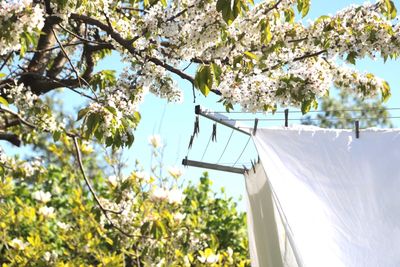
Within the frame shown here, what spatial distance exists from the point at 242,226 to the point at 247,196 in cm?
200

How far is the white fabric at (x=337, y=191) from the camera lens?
8.66ft

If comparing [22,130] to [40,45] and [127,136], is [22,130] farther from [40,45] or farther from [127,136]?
[127,136]

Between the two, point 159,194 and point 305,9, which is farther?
point 159,194

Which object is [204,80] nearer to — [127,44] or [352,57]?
[127,44]

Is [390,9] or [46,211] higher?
[390,9]

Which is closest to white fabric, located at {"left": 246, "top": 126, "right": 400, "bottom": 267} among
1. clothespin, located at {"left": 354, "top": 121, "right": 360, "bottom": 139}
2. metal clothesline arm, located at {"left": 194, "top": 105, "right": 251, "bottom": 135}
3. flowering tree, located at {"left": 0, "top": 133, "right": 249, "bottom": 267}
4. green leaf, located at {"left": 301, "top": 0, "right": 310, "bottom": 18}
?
clothespin, located at {"left": 354, "top": 121, "right": 360, "bottom": 139}

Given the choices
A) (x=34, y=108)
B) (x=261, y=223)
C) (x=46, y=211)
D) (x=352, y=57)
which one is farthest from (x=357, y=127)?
(x=46, y=211)

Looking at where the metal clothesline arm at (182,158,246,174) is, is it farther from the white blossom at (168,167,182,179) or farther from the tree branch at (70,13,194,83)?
the white blossom at (168,167,182,179)

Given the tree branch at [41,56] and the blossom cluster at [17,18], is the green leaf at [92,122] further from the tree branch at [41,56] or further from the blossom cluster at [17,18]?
the tree branch at [41,56]

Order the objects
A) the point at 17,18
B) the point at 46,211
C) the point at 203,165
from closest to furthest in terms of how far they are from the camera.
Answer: the point at 17,18 < the point at 203,165 < the point at 46,211

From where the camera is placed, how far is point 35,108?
3383 millimetres

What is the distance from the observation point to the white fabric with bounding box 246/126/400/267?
2.64 metres

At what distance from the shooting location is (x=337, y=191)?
8.95ft

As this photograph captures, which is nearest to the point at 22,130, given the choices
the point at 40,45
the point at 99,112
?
the point at 40,45
